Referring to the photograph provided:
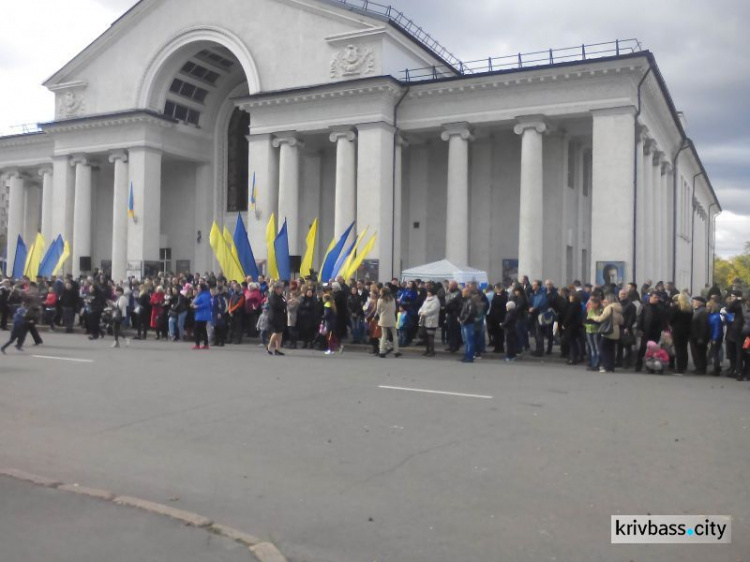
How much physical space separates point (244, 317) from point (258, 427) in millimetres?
11897

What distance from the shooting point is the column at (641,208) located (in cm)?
2516

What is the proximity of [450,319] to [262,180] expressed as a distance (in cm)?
1464

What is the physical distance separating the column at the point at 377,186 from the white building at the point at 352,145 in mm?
75

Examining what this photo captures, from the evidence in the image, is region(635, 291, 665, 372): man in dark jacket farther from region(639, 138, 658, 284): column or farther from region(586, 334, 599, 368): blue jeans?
region(639, 138, 658, 284): column

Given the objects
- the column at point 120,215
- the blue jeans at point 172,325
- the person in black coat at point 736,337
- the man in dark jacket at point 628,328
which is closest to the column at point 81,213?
the column at point 120,215

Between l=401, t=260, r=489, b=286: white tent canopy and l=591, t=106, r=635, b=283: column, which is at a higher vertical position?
l=591, t=106, r=635, b=283: column

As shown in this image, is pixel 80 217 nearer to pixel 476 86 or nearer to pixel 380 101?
pixel 380 101

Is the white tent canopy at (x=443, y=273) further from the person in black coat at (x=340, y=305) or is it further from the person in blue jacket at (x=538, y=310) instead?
the person in blue jacket at (x=538, y=310)

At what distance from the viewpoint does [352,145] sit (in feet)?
92.3

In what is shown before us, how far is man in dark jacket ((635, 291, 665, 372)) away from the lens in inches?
578

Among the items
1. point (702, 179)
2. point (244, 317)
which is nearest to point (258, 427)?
point (244, 317)

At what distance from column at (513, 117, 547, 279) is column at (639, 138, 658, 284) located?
4.16 metres

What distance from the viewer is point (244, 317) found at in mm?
20250

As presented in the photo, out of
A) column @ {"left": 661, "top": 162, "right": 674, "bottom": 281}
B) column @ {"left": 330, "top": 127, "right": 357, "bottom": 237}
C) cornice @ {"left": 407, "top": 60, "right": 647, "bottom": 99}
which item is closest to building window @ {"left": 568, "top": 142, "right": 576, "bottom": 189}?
cornice @ {"left": 407, "top": 60, "right": 647, "bottom": 99}
